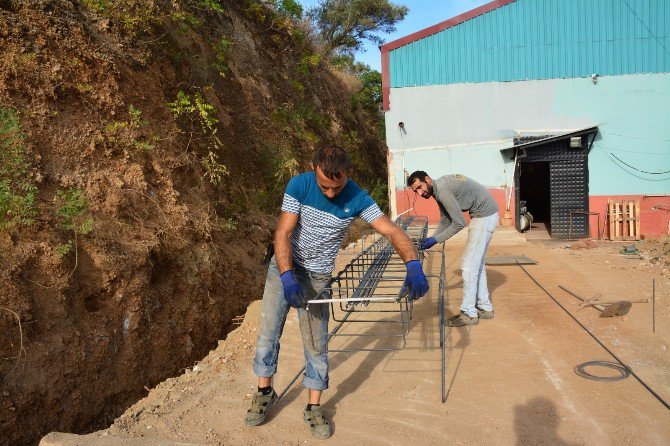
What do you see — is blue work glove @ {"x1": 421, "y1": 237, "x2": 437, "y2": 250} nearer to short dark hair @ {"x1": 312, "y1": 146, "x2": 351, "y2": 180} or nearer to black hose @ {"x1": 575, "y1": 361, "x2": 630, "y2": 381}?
black hose @ {"x1": 575, "y1": 361, "x2": 630, "y2": 381}

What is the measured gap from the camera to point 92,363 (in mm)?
5379

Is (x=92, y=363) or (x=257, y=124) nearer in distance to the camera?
(x=92, y=363)

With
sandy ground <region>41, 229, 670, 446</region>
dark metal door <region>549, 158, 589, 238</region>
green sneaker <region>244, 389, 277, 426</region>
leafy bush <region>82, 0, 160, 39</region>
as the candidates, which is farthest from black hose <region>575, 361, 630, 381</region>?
dark metal door <region>549, 158, 589, 238</region>

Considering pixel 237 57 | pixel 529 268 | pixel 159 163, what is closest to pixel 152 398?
pixel 159 163

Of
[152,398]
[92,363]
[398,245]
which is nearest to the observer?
[398,245]

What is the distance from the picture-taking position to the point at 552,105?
48.3 ft

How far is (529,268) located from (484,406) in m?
5.82

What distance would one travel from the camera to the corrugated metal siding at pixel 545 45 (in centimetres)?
1426

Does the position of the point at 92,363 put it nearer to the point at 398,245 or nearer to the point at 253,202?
the point at 398,245

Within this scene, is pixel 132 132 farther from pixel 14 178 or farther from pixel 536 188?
pixel 536 188

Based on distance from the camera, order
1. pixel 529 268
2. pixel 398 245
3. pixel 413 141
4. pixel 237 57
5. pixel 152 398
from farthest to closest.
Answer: pixel 413 141, pixel 237 57, pixel 529 268, pixel 152 398, pixel 398 245

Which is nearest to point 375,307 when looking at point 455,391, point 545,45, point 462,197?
point 462,197

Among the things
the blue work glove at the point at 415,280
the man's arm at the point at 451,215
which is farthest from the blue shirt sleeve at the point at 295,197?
the man's arm at the point at 451,215

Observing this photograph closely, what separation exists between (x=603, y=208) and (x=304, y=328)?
Result: 1357 centimetres
